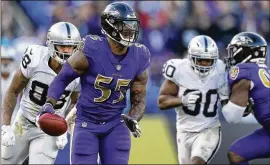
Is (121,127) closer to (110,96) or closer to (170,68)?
(110,96)

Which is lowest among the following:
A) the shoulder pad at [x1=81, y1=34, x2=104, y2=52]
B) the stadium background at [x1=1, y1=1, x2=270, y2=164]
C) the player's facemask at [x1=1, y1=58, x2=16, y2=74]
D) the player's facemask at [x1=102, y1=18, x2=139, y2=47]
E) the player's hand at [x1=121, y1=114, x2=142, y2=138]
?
the player's hand at [x1=121, y1=114, x2=142, y2=138]

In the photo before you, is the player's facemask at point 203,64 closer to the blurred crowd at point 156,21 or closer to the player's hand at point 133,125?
the player's hand at point 133,125

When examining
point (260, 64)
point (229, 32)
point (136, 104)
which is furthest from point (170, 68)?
point (229, 32)

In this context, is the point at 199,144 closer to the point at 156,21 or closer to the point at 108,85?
the point at 108,85

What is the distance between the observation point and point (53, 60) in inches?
215

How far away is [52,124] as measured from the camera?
4.59 metres

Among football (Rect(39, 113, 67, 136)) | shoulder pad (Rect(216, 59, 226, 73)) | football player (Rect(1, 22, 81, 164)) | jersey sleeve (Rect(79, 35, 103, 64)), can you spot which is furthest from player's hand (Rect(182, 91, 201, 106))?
football (Rect(39, 113, 67, 136))

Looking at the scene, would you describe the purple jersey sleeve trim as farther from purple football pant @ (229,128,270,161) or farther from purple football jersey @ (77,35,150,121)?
purple football pant @ (229,128,270,161)

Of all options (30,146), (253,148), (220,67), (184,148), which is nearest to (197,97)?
(220,67)

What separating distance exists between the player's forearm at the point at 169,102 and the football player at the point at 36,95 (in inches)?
31.9

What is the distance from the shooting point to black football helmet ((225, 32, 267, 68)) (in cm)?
579

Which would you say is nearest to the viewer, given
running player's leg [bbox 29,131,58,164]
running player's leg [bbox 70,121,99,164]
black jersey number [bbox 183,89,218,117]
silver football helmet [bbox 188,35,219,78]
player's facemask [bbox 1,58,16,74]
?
running player's leg [bbox 70,121,99,164]

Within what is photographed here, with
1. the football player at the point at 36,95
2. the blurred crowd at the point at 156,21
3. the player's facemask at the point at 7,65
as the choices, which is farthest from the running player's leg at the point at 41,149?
the blurred crowd at the point at 156,21

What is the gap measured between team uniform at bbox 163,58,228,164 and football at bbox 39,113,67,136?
1.64 m
